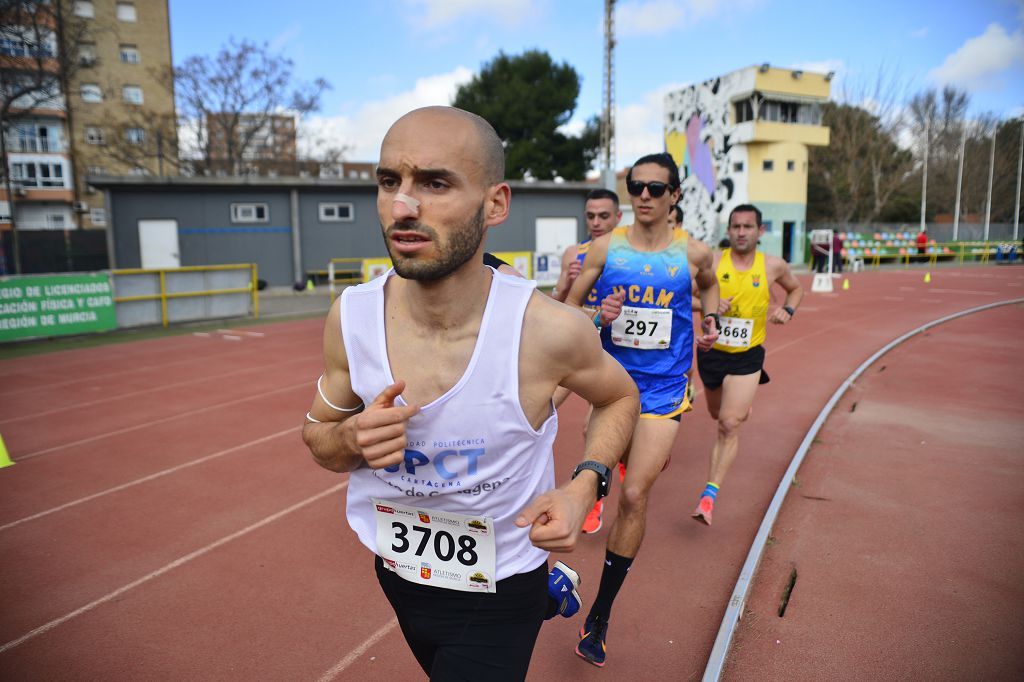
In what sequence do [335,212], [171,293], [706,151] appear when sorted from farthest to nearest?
1. [706,151]
2. [335,212]
3. [171,293]

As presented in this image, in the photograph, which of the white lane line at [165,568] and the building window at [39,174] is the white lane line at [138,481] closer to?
the white lane line at [165,568]

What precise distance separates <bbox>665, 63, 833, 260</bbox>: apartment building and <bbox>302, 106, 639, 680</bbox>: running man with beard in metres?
36.9

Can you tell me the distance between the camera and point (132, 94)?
45.1 meters

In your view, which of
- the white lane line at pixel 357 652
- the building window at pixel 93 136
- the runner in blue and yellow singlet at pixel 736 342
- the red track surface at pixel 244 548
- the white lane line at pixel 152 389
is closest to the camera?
the white lane line at pixel 357 652

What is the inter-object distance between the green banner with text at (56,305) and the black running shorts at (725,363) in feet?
A: 43.5

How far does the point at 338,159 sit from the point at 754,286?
3465cm

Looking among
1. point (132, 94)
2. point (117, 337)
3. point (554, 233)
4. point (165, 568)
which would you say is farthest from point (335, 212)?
point (132, 94)

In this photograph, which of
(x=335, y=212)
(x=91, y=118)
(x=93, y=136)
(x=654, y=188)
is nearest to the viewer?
(x=654, y=188)

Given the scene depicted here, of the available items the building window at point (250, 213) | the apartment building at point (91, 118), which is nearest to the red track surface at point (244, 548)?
the building window at point (250, 213)

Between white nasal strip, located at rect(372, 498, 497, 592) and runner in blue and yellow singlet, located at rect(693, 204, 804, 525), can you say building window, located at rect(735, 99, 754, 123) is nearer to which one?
runner in blue and yellow singlet, located at rect(693, 204, 804, 525)

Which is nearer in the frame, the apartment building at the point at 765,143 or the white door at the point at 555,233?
the white door at the point at 555,233

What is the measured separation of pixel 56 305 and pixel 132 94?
39.7 meters

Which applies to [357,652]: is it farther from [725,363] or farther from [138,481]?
[138,481]

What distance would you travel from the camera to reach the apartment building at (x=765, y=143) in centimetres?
3584
